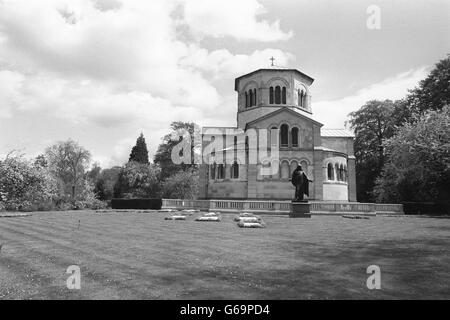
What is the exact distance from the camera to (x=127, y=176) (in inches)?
2517

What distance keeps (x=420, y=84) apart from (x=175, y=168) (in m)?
44.5

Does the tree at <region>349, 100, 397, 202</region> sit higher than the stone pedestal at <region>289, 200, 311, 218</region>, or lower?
higher

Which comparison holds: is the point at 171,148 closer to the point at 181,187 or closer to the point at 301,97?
the point at 181,187

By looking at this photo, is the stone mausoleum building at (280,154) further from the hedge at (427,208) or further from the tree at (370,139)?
the tree at (370,139)

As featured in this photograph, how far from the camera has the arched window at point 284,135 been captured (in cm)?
4331

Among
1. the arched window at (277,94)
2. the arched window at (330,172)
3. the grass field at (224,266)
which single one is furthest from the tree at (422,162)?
the grass field at (224,266)

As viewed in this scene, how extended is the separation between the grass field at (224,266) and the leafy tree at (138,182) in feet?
157

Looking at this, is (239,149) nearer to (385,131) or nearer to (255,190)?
(255,190)

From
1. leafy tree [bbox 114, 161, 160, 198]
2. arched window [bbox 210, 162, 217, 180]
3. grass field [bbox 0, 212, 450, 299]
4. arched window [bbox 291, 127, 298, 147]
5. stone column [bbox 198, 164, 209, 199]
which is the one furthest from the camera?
leafy tree [bbox 114, 161, 160, 198]

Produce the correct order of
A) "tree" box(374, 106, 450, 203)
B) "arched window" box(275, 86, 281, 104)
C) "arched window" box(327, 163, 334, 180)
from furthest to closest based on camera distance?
"arched window" box(275, 86, 281, 104) → "arched window" box(327, 163, 334, 180) → "tree" box(374, 106, 450, 203)

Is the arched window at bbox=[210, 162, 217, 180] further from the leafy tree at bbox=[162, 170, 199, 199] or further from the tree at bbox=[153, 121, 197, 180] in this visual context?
the tree at bbox=[153, 121, 197, 180]

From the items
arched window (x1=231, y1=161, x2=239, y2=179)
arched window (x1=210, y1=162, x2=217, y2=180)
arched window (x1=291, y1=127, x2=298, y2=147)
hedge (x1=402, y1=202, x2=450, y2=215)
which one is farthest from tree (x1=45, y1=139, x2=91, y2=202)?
hedge (x1=402, y1=202, x2=450, y2=215)

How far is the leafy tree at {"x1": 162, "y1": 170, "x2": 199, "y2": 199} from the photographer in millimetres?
58834

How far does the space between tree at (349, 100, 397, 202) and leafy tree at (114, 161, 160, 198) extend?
36.4 m
